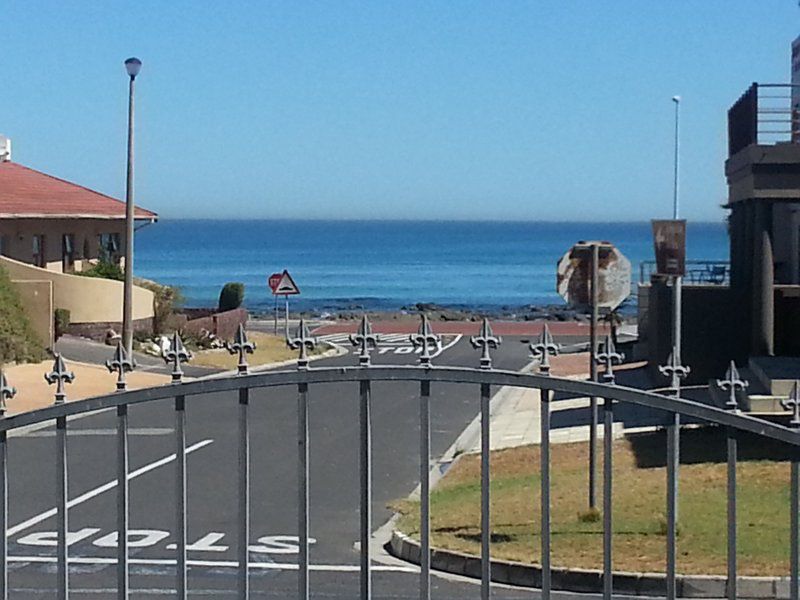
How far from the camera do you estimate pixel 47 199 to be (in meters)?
A: 41.8

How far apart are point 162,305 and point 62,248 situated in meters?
3.71

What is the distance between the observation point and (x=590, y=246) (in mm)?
13250

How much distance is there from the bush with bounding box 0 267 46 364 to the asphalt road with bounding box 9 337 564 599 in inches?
293

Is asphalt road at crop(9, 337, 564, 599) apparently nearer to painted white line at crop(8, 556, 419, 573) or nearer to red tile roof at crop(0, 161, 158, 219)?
painted white line at crop(8, 556, 419, 573)

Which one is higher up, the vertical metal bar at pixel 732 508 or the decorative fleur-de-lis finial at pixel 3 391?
the decorative fleur-de-lis finial at pixel 3 391

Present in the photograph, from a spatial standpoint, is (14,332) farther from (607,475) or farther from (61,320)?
(607,475)

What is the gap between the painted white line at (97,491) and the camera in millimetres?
13633

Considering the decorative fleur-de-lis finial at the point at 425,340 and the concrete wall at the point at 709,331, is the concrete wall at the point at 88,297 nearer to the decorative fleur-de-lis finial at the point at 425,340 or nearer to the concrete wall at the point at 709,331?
the concrete wall at the point at 709,331

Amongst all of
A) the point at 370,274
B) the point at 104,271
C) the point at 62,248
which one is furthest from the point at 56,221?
the point at 370,274

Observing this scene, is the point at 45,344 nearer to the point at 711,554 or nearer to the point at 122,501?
the point at 711,554

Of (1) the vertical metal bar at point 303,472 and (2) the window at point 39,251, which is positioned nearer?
(1) the vertical metal bar at point 303,472

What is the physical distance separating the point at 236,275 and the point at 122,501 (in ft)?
395

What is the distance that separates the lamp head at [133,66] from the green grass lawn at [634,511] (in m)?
15.7

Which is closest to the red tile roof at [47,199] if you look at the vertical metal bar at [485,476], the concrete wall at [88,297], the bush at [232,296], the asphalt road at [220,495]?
the concrete wall at [88,297]
